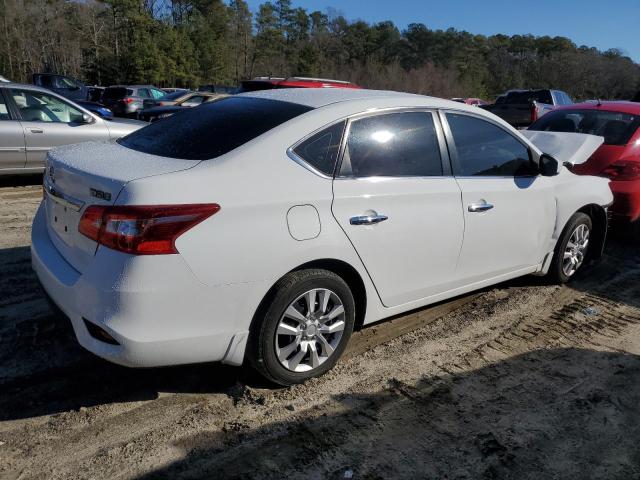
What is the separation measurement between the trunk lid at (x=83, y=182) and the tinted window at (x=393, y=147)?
973 millimetres

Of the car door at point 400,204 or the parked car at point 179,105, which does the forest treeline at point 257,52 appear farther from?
the car door at point 400,204

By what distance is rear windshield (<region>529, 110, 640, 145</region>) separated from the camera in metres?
6.34

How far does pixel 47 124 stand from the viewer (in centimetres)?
809

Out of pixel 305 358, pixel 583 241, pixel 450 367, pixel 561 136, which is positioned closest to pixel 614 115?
pixel 561 136

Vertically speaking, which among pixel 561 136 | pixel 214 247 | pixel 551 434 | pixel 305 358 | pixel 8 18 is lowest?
pixel 551 434

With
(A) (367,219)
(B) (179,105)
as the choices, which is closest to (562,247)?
(A) (367,219)

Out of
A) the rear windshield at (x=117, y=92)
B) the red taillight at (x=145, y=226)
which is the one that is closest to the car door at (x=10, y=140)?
the red taillight at (x=145, y=226)

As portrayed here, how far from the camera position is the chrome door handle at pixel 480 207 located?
149 inches

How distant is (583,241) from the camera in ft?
16.8

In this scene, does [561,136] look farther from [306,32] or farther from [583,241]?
[306,32]

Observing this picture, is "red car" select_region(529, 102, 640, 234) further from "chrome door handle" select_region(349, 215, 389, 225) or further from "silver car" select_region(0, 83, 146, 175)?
"silver car" select_region(0, 83, 146, 175)

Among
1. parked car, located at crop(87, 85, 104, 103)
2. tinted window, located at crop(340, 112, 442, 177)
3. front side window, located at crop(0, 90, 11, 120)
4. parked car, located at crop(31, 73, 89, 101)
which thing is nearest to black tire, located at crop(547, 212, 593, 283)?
tinted window, located at crop(340, 112, 442, 177)

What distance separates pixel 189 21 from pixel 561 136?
231ft

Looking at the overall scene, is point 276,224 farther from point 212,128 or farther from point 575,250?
point 575,250
